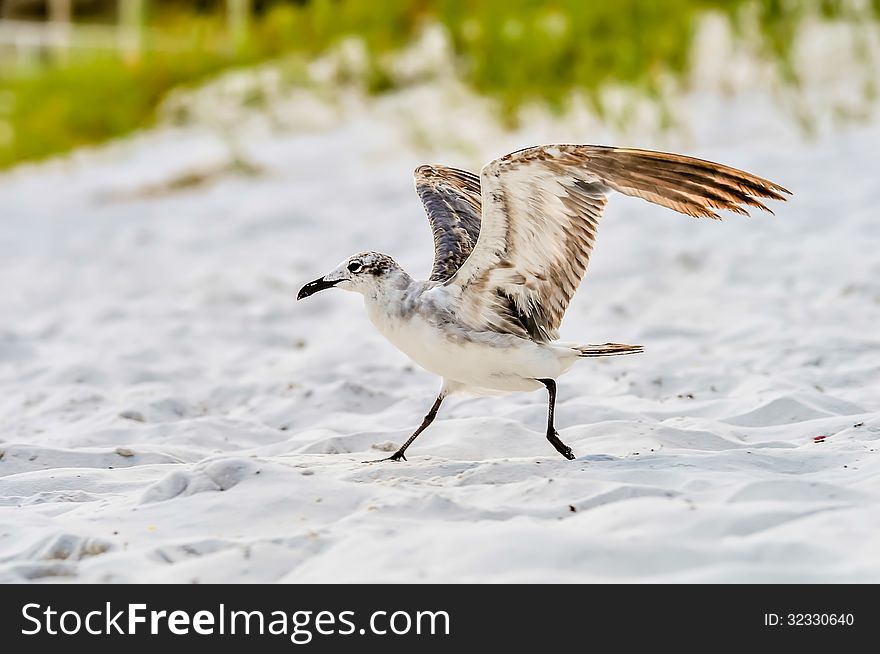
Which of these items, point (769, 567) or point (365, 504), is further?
point (365, 504)

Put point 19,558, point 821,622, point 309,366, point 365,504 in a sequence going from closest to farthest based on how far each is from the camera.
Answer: point 821,622 < point 19,558 < point 365,504 < point 309,366

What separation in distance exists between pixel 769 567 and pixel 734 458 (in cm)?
88

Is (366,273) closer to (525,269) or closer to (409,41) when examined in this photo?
(525,269)

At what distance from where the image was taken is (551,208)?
133 inches

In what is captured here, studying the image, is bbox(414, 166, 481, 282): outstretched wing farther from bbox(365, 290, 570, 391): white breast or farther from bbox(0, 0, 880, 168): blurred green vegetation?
bbox(0, 0, 880, 168): blurred green vegetation

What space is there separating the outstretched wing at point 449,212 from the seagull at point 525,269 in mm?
290

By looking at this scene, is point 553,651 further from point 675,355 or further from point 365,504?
point 675,355

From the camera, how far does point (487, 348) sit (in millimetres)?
3363

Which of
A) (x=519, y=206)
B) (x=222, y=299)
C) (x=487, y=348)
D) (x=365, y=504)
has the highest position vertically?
(x=519, y=206)

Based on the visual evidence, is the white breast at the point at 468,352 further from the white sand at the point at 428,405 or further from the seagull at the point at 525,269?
the white sand at the point at 428,405

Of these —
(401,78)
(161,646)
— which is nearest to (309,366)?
(161,646)

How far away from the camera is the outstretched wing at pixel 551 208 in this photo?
3.24 meters

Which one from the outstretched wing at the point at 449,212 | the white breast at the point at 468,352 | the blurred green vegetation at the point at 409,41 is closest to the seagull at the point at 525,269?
the white breast at the point at 468,352

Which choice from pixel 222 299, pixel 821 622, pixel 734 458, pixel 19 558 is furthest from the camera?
pixel 222 299
